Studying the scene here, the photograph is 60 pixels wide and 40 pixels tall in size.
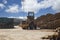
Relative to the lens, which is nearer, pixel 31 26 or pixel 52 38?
pixel 52 38

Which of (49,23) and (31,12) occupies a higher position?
(31,12)

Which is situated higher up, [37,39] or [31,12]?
[31,12]

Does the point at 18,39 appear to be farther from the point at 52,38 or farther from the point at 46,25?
the point at 46,25

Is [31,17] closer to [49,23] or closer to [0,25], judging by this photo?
[49,23]

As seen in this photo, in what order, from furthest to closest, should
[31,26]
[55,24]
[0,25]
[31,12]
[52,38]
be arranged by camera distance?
[0,25]
[31,12]
[31,26]
[55,24]
[52,38]

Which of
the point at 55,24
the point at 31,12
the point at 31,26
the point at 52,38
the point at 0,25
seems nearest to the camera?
the point at 52,38

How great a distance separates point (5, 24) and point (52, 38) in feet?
106

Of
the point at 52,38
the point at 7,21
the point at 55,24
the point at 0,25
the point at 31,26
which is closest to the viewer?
the point at 52,38

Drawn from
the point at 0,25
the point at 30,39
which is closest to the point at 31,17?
the point at 0,25

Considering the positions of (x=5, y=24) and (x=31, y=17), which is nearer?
(x=31, y=17)

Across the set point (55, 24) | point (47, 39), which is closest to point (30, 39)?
point (47, 39)

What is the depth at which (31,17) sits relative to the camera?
38.5 m

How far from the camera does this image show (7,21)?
158 feet

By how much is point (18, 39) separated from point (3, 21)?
3341cm
